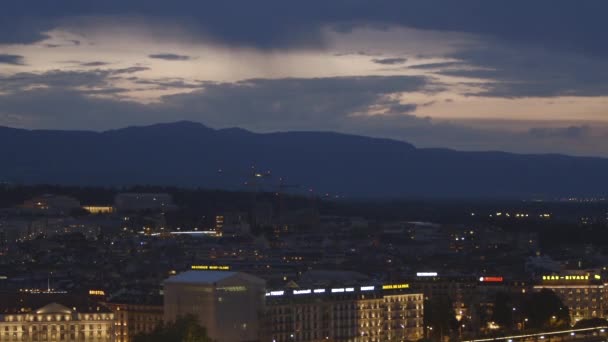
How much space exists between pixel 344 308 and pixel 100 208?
345 feet

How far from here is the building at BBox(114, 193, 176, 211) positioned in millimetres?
158125

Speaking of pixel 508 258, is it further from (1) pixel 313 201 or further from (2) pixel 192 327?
(1) pixel 313 201

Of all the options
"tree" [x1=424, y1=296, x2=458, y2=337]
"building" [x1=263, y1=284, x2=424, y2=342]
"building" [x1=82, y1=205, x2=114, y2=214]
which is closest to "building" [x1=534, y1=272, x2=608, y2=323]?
"tree" [x1=424, y1=296, x2=458, y2=337]

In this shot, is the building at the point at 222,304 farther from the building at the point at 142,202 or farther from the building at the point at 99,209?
the building at the point at 99,209

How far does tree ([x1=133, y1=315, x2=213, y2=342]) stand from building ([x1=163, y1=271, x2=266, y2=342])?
277cm

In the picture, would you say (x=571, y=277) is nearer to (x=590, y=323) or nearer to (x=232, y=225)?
(x=590, y=323)

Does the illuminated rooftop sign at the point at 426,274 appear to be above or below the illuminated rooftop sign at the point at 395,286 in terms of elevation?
above

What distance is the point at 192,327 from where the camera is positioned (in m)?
49.8

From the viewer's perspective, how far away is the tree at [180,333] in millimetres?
48969

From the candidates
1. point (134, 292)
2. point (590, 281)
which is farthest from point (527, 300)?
point (134, 292)

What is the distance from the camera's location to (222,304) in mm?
54438

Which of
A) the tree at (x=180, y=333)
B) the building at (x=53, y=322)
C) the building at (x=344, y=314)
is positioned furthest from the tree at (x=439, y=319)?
the tree at (x=180, y=333)

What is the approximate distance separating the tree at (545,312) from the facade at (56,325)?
708 inches

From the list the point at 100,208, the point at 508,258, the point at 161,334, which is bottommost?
the point at 161,334
